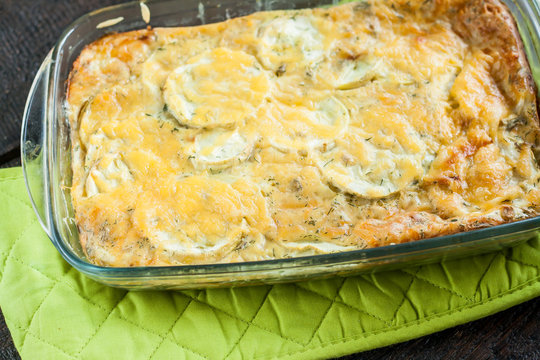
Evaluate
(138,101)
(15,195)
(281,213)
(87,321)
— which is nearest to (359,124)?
(281,213)

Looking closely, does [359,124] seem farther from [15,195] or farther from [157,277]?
[15,195]

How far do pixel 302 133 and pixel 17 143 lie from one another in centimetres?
135

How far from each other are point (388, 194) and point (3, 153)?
5.67 feet

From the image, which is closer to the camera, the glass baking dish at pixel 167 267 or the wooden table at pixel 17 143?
the glass baking dish at pixel 167 267

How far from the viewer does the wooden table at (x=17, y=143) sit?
2162 mm

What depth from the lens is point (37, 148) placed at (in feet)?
7.17

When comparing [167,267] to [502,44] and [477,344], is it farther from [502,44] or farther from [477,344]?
[502,44]

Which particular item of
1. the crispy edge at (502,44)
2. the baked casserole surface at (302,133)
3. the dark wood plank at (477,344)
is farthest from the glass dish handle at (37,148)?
the crispy edge at (502,44)

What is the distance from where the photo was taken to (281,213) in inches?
81.7

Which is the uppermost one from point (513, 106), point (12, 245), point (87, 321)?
point (513, 106)

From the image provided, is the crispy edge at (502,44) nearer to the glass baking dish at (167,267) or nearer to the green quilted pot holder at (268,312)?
the glass baking dish at (167,267)

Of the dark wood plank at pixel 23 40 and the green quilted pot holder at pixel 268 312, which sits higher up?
the dark wood plank at pixel 23 40

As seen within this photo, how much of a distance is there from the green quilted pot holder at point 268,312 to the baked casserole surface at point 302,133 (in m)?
0.26

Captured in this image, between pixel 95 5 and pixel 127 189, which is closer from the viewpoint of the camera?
pixel 127 189
